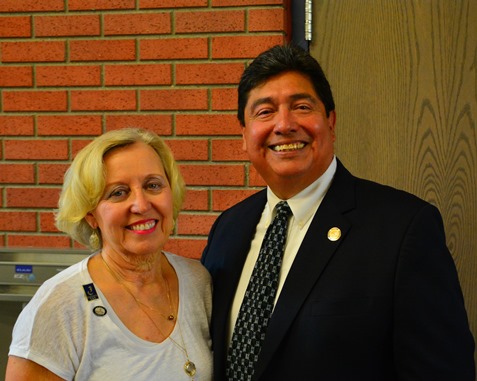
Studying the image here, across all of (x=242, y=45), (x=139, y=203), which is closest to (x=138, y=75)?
(x=242, y=45)

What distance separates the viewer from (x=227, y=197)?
2623 millimetres

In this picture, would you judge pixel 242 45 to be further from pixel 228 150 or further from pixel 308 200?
pixel 308 200

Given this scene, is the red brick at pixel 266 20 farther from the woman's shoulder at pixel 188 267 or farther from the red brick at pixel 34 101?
the woman's shoulder at pixel 188 267

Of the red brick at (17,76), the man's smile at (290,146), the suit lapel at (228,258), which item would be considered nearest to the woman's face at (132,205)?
the suit lapel at (228,258)

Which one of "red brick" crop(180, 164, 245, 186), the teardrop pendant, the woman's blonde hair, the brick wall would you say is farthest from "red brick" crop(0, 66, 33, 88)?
the teardrop pendant

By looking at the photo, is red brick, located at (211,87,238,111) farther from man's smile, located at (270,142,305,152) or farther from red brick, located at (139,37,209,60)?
man's smile, located at (270,142,305,152)

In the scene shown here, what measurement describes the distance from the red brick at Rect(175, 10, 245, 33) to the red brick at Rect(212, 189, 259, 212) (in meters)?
0.65

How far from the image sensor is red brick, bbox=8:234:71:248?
2719 mm

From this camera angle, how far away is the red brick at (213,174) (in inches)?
103

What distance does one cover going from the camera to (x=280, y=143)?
1.84m

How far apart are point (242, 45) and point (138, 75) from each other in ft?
1.50

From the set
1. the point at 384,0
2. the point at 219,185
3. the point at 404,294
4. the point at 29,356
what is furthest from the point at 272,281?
the point at 384,0

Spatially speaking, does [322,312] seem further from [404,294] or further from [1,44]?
[1,44]

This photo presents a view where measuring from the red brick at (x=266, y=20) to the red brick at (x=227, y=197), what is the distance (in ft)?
2.14
